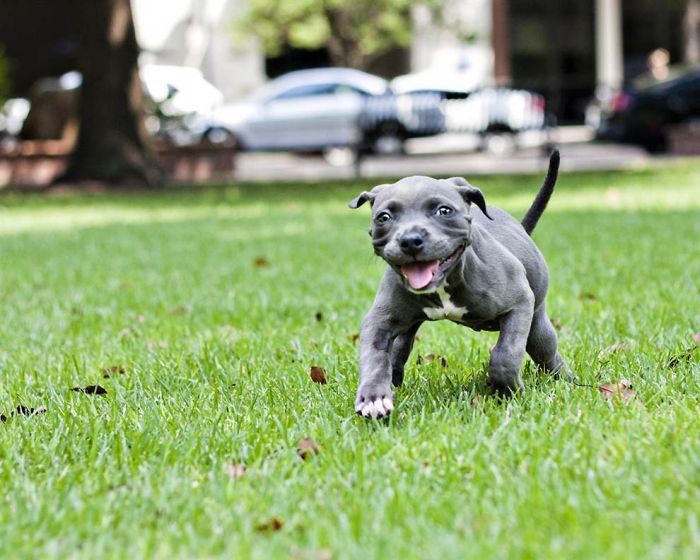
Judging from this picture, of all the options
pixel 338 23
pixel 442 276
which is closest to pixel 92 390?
pixel 442 276

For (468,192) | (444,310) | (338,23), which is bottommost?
(444,310)

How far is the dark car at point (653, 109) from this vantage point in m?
19.7

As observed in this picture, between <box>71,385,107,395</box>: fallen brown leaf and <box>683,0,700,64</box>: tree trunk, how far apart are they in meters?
24.1

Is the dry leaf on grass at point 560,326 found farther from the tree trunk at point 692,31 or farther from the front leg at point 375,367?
the tree trunk at point 692,31

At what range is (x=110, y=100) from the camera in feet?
54.2

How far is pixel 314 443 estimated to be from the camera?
3068mm

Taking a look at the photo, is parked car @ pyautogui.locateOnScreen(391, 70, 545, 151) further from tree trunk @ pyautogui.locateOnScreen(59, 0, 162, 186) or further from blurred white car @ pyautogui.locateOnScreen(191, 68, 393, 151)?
tree trunk @ pyautogui.locateOnScreen(59, 0, 162, 186)

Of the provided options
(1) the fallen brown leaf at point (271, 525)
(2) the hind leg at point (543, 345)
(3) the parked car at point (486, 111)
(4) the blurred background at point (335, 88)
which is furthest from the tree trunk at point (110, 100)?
(1) the fallen brown leaf at point (271, 525)

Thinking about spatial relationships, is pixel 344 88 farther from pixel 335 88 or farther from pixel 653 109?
pixel 653 109

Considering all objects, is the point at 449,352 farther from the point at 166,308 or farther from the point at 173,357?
the point at 166,308

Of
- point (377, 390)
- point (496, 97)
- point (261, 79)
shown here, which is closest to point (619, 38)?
point (261, 79)

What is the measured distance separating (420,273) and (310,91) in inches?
819

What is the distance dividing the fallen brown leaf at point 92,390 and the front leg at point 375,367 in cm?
113

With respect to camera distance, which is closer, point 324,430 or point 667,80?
point 324,430
